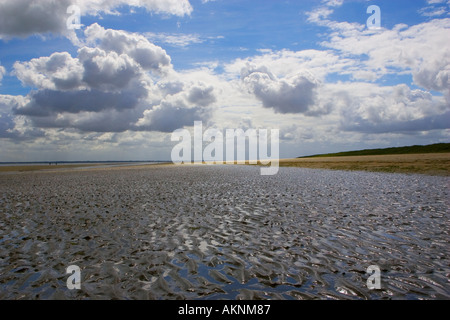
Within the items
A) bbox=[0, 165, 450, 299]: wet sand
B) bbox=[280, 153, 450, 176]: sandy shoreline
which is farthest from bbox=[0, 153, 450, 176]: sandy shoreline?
bbox=[0, 165, 450, 299]: wet sand

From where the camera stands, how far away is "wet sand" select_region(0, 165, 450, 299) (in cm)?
845

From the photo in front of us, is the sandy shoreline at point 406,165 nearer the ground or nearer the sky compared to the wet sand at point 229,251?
nearer the sky

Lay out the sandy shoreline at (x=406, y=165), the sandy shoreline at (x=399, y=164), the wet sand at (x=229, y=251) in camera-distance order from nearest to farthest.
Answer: the wet sand at (x=229, y=251)
the sandy shoreline at (x=406, y=165)
the sandy shoreline at (x=399, y=164)

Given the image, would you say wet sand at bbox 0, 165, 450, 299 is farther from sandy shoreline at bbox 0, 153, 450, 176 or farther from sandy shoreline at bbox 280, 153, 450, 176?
sandy shoreline at bbox 0, 153, 450, 176

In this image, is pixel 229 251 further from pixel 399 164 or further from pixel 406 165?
pixel 399 164

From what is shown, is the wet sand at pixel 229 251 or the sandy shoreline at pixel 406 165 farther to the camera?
the sandy shoreline at pixel 406 165

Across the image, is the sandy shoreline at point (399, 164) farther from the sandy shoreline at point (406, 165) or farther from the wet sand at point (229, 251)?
the wet sand at point (229, 251)

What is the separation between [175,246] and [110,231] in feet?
15.4

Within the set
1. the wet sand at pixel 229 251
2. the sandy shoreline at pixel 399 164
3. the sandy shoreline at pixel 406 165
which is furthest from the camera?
the sandy shoreline at pixel 399 164

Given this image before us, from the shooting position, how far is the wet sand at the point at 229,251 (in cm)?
845

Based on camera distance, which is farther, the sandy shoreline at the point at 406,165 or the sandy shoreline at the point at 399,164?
the sandy shoreline at the point at 399,164

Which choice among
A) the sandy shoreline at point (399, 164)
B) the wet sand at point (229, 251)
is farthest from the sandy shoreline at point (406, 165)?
the wet sand at point (229, 251)

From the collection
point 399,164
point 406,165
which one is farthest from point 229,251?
point 399,164
